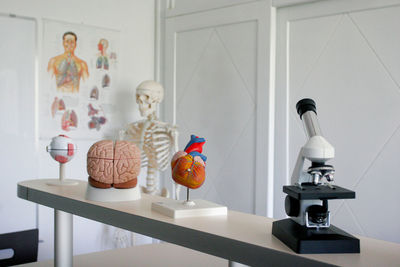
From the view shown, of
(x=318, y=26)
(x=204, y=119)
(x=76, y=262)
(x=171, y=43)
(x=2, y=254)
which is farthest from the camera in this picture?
(x=171, y=43)

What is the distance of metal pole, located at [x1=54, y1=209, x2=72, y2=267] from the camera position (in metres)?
1.76

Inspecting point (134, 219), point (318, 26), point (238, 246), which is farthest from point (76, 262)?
point (318, 26)

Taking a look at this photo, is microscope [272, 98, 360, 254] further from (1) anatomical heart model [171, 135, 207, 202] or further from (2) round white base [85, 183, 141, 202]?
(2) round white base [85, 183, 141, 202]

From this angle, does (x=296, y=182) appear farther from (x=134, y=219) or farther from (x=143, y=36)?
(x=143, y=36)

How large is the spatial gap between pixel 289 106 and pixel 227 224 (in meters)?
2.18

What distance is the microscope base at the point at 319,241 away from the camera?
0.97m

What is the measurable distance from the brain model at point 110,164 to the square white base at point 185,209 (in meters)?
0.21

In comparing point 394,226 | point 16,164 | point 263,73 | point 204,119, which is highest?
point 263,73

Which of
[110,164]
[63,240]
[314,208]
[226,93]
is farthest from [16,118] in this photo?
[314,208]

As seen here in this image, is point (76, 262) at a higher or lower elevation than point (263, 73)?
lower

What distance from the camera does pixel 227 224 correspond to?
4.11 ft

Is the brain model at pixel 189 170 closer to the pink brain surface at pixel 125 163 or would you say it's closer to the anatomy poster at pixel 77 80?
the pink brain surface at pixel 125 163

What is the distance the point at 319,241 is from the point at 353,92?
2.19 meters

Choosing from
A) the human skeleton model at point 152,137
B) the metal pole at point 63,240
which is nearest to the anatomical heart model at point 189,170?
the metal pole at point 63,240
